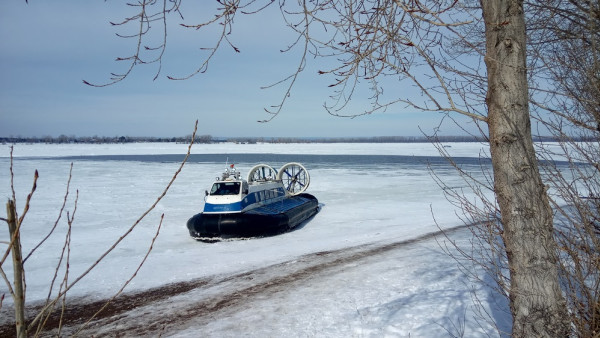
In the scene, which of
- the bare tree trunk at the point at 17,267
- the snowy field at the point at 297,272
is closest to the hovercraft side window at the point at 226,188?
A: the snowy field at the point at 297,272

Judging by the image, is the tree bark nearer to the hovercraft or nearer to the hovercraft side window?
the hovercraft

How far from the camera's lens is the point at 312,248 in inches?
404

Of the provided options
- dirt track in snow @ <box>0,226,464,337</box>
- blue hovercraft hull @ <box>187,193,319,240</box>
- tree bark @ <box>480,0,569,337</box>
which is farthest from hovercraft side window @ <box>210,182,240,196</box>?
tree bark @ <box>480,0,569,337</box>

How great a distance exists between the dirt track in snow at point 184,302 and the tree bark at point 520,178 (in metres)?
4.06

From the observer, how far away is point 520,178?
2490mm

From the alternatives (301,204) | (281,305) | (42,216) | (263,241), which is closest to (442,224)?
(301,204)

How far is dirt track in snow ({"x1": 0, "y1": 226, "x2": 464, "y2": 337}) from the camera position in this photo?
5938mm

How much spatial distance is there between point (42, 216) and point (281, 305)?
11.2m

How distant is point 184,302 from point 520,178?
5.65 m

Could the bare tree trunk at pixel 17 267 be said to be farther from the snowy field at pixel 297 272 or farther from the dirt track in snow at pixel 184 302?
the dirt track in snow at pixel 184 302

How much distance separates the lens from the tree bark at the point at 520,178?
8.14 ft

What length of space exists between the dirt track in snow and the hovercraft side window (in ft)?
11.8

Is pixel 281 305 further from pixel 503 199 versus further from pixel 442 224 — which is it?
pixel 442 224

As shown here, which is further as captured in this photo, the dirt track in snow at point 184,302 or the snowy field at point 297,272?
the dirt track in snow at point 184,302
